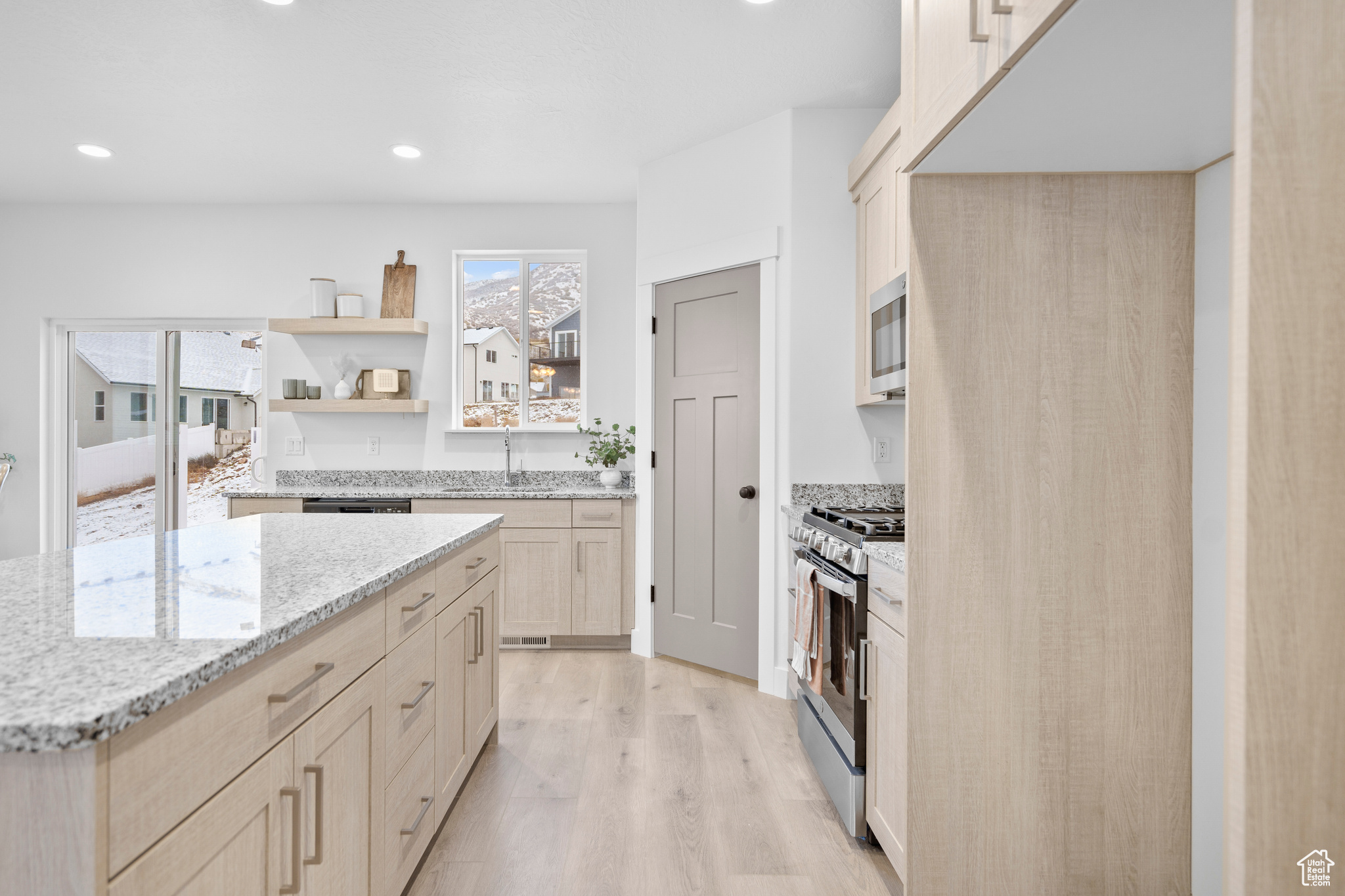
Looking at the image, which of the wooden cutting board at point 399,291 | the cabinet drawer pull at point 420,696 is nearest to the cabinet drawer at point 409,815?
the cabinet drawer pull at point 420,696

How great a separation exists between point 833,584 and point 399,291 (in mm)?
3577

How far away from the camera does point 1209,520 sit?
134 cm

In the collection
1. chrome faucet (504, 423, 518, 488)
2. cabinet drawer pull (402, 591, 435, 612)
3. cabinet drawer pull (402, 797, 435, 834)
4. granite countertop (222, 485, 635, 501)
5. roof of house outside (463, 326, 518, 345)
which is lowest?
cabinet drawer pull (402, 797, 435, 834)

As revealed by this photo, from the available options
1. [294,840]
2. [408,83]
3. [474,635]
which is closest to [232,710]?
[294,840]

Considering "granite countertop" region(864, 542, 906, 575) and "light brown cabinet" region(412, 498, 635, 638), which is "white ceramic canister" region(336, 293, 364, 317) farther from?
"granite countertop" region(864, 542, 906, 575)

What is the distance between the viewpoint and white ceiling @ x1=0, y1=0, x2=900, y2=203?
8.05 ft

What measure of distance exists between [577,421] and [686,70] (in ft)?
7.37

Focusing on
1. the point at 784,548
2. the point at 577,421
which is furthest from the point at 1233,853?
the point at 577,421

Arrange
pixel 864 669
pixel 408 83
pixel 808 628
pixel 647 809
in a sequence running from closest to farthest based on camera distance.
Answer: pixel 864 669
pixel 647 809
pixel 808 628
pixel 408 83

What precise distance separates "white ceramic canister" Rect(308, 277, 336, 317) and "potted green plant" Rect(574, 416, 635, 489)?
69.3 inches

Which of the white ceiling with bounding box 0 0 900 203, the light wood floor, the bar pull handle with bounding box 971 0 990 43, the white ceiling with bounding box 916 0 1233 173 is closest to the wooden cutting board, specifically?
the white ceiling with bounding box 0 0 900 203

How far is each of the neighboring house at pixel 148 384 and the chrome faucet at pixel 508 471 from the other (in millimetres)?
1745

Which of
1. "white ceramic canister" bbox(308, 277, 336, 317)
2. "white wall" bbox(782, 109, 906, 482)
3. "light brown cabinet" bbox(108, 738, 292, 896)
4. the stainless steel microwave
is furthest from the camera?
"white ceramic canister" bbox(308, 277, 336, 317)

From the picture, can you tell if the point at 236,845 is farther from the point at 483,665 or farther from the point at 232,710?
the point at 483,665
